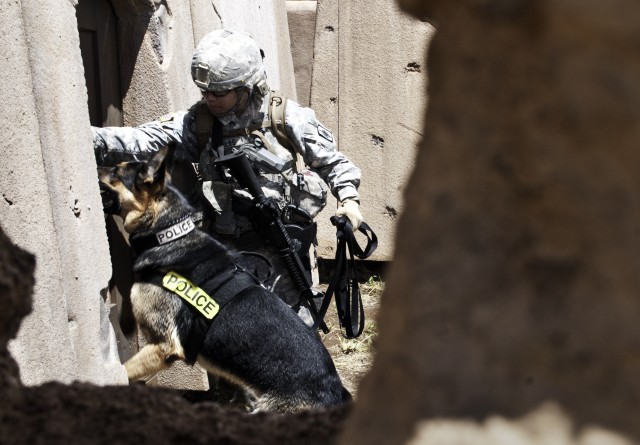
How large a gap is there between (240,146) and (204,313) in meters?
0.90

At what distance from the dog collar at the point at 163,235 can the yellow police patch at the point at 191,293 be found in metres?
0.18

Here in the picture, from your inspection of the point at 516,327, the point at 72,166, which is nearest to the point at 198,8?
the point at 72,166

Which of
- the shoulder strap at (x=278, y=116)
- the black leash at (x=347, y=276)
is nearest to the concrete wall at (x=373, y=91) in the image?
the black leash at (x=347, y=276)

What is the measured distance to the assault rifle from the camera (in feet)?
13.7

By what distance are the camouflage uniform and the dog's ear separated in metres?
0.18

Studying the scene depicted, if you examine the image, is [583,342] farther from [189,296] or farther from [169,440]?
[189,296]

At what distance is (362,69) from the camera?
24.4ft

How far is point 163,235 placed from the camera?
13.4 feet

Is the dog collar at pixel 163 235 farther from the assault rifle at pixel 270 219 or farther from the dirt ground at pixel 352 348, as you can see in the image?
the dirt ground at pixel 352 348

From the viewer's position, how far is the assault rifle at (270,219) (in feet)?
13.7

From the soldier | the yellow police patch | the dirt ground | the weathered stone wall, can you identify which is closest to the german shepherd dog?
the yellow police patch

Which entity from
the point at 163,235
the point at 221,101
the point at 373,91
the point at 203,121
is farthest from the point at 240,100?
the point at 373,91

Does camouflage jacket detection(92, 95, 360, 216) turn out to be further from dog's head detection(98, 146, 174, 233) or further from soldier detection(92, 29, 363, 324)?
dog's head detection(98, 146, 174, 233)

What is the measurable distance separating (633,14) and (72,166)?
2830 millimetres
